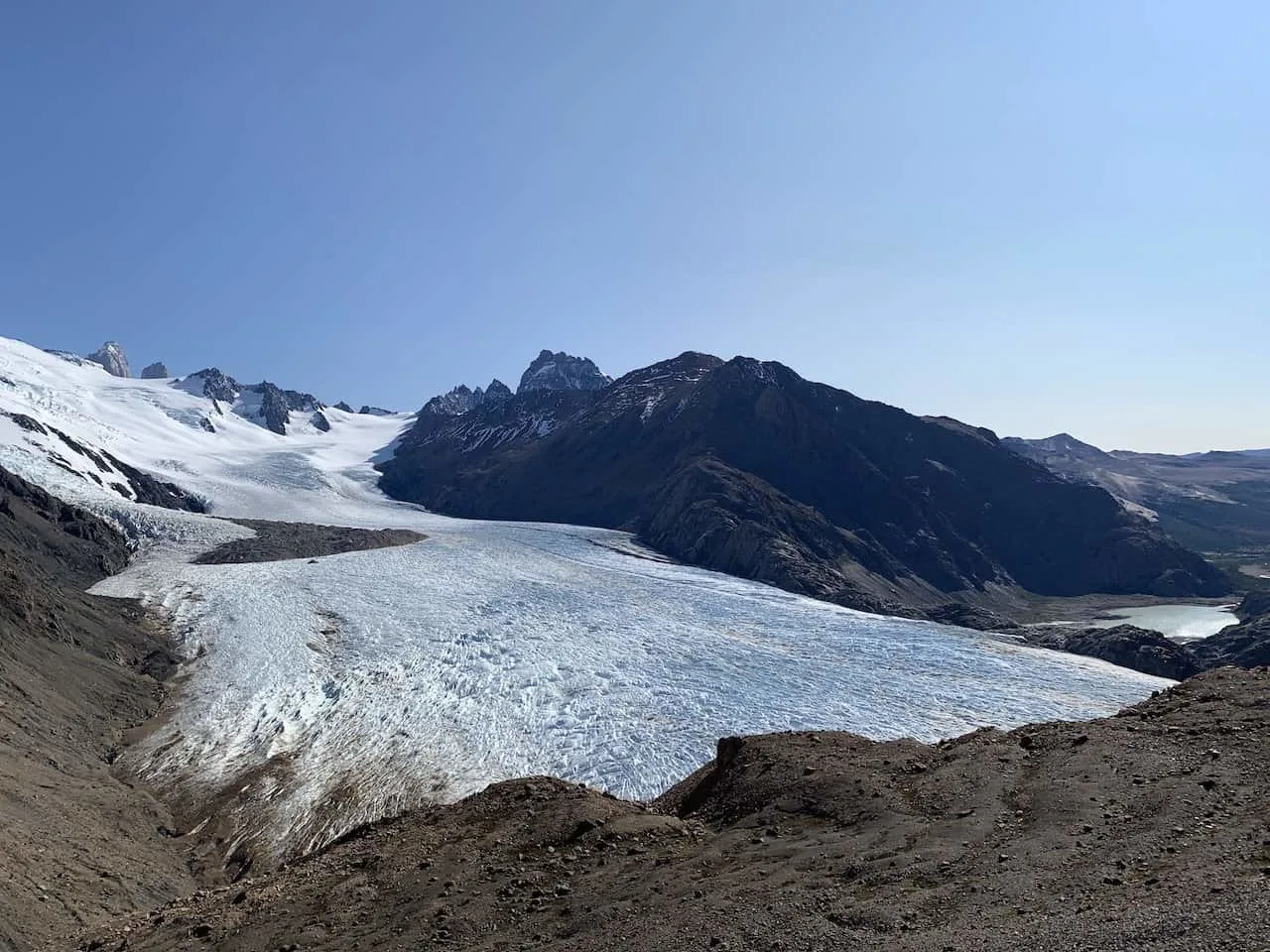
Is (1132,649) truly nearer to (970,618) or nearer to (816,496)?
(970,618)

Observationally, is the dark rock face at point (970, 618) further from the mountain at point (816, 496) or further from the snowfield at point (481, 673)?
the snowfield at point (481, 673)

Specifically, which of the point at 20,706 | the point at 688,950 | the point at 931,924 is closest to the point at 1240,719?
the point at 931,924

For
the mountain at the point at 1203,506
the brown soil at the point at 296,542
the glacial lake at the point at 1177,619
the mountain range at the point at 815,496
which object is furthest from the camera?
the mountain at the point at 1203,506

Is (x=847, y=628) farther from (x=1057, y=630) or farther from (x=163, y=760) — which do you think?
(x=163, y=760)

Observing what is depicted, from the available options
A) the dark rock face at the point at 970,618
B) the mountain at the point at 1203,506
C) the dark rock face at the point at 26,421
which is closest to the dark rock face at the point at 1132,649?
the dark rock face at the point at 970,618

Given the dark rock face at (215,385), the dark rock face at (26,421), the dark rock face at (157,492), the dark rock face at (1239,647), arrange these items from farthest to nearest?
the dark rock face at (215,385)
the dark rock face at (157,492)
the dark rock face at (26,421)
the dark rock face at (1239,647)
